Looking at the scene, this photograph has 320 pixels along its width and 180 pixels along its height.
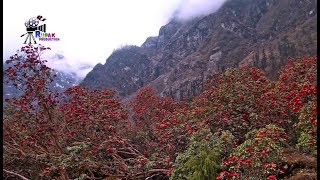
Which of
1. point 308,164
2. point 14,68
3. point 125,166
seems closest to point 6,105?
point 14,68

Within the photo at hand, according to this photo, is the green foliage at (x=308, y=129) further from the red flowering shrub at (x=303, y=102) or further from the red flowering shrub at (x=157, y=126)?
the red flowering shrub at (x=157, y=126)

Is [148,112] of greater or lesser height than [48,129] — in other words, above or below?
above

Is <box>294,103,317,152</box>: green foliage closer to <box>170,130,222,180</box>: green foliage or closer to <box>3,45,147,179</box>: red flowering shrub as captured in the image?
<box>170,130,222,180</box>: green foliage

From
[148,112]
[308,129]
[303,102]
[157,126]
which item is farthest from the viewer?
[148,112]

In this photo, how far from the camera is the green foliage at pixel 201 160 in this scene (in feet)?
31.2

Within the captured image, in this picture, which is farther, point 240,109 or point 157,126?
point 157,126

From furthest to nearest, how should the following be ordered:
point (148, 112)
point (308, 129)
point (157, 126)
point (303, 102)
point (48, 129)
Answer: point (148, 112) → point (157, 126) → point (48, 129) → point (303, 102) → point (308, 129)

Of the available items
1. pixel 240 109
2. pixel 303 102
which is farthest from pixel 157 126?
pixel 303 102

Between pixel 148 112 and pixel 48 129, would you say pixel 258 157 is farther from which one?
pixel 148 112

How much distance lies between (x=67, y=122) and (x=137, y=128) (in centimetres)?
731

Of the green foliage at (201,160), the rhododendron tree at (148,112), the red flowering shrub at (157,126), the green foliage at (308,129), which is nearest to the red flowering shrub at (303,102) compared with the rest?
the green foliage at (308,129)

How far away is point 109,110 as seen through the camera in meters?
15.8

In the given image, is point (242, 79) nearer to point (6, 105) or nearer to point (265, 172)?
point (265, 172)

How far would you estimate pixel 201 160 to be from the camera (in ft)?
31.9
